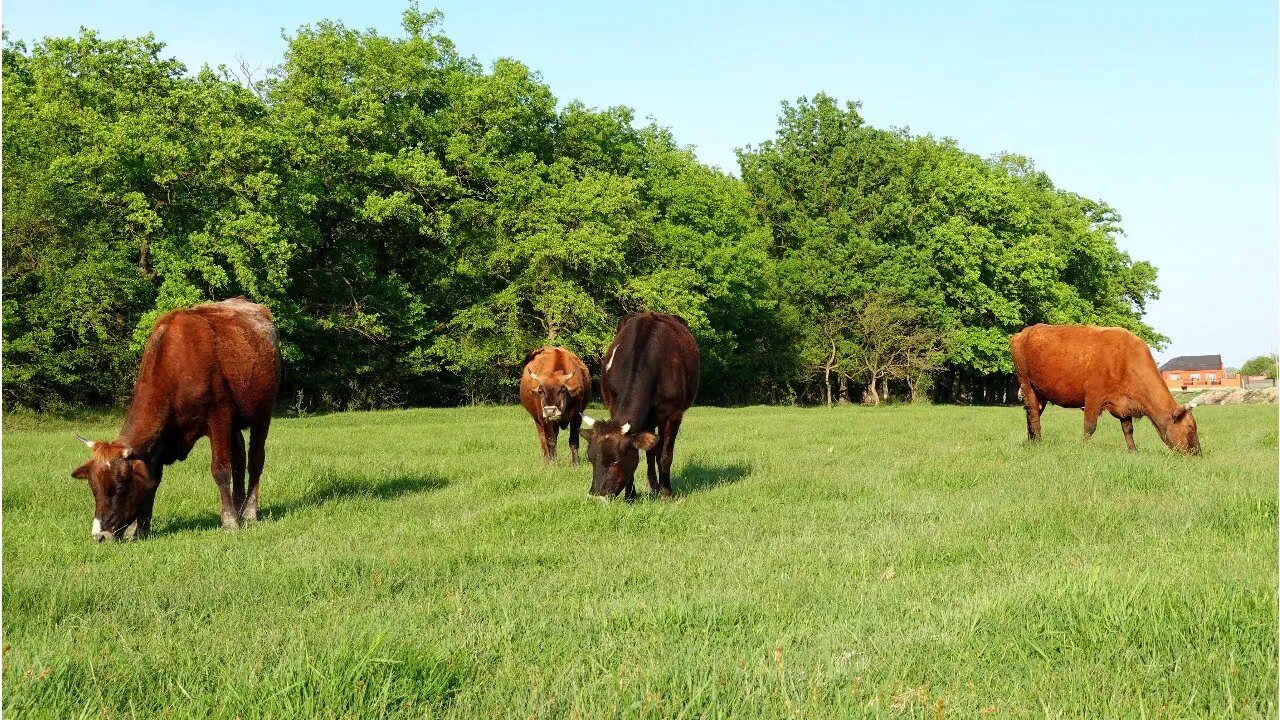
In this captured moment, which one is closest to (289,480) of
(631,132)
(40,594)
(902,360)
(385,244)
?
(40,594)

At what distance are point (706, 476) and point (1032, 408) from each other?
837cm

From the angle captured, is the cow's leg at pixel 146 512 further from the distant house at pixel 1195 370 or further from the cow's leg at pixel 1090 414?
the distant house at pixel 1195 370

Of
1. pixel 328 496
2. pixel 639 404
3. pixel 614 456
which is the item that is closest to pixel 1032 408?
pixel 639 404

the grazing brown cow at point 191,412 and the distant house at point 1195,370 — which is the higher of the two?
the distant house at point 1195,370

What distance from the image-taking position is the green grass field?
4.01 m

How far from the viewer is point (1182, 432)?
15.8 meters

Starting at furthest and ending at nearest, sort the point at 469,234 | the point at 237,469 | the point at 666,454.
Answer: the point at 469,234, the point at 666,454, the point at 237,469

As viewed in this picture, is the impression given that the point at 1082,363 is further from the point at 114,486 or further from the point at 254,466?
the point at 114,486

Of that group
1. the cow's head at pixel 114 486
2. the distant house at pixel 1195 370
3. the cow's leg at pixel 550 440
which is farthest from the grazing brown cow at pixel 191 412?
the distant house at pixel 1195 370

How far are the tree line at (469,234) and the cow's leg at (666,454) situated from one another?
23659 mm

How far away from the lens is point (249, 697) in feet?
12.7

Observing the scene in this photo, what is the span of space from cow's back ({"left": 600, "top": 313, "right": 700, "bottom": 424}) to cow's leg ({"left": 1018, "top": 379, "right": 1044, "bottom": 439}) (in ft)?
29.9

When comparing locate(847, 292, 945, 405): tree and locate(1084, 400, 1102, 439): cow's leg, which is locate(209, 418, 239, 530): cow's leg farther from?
locate(847, 292, 945, 405): tree

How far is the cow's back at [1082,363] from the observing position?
16.7 meters
